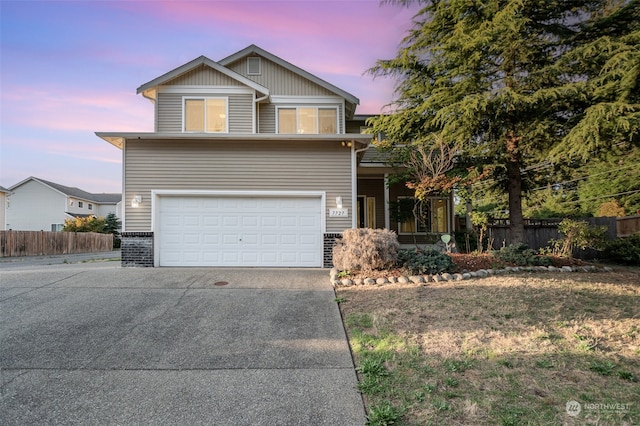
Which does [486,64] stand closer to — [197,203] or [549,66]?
[549,66]

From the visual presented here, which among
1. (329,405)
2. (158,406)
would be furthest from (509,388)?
(158,406)

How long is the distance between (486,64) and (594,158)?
4123 millimetres

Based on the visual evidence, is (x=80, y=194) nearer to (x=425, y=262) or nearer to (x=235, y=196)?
(x=235, y=196)

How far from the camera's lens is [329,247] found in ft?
30.6

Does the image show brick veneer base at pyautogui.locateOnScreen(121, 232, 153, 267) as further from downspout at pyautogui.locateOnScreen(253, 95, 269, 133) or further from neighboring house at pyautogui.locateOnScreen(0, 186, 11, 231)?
neighboring house at pyautogui.locateOnScreen(0, 186, 11, 231)

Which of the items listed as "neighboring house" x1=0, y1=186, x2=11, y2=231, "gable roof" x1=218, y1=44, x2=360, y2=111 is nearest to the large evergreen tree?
"gable roof" x1=218, y1=44, x2=360, y2=111

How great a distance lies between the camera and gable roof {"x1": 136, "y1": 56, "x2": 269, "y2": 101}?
33.8ft

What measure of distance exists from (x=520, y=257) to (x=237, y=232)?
8.11m

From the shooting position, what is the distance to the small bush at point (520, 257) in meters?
8.54

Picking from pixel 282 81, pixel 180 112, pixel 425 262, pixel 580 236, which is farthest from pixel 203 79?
pixel 580 236

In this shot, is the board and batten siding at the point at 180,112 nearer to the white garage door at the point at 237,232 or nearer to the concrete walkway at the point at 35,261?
the white garage door at the point at 237,232

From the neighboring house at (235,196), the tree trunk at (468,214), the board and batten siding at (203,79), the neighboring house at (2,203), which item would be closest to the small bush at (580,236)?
the tree trunk at (468,214)

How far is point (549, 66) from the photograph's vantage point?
8.37m

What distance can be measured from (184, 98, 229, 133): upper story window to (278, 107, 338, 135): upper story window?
207 centimetres
